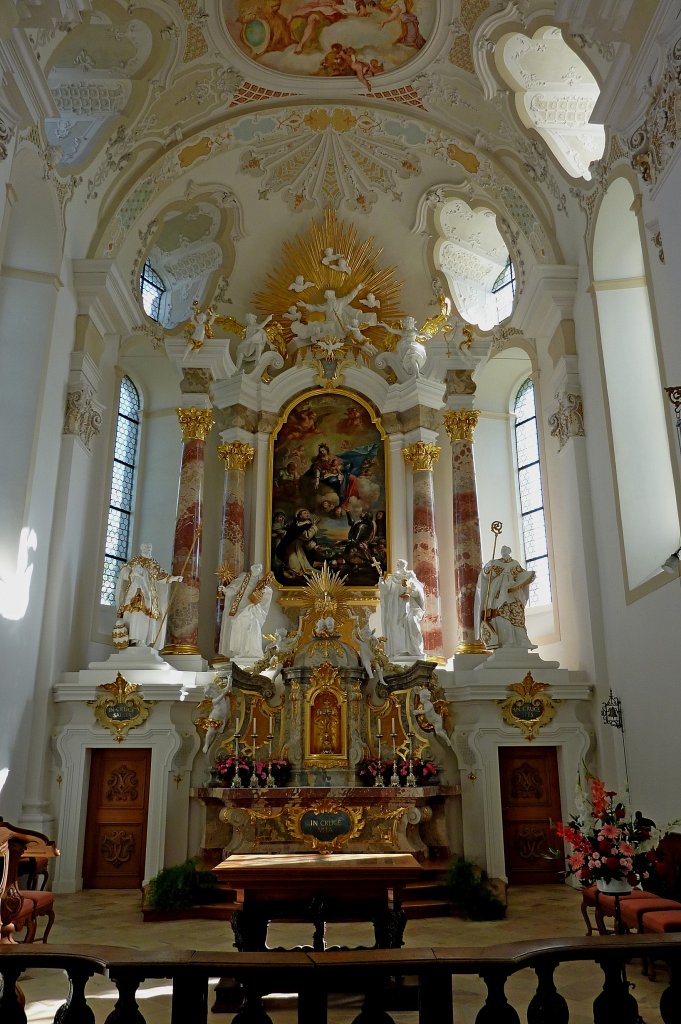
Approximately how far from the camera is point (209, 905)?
9.58 metres

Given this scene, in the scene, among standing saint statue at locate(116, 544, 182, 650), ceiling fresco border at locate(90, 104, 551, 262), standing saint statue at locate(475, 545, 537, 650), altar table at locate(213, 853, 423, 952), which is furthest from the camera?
ceiling fresco border at locate(90, 104, 551, 262)

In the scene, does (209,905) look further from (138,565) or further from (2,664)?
(138,565)

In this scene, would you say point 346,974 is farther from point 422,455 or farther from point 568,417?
point 422,455

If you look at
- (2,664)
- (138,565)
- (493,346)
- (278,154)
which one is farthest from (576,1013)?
(278,154)

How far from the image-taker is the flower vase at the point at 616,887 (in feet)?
21.3

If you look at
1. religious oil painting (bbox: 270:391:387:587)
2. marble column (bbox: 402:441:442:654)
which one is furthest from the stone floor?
religious oil painting (bbox: 270:391:387:587)

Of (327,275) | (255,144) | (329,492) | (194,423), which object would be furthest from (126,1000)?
→ (327,275)

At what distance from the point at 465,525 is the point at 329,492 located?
262cm

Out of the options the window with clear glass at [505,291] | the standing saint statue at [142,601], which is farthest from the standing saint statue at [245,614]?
the window with clear glass at [505,291]

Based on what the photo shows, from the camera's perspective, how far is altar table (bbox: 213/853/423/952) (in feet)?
19.0

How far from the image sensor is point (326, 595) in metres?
12.6

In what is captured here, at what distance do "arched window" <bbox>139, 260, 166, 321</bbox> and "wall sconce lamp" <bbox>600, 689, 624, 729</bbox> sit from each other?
1070 centimetres

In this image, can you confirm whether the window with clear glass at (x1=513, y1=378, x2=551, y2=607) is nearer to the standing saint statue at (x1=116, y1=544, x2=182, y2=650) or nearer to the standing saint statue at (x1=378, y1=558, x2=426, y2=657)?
the standing saint statue at (x1=378, y1=558, x2=426, y2=657)

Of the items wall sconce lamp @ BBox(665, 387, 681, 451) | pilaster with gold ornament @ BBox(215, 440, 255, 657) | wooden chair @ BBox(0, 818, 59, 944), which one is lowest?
wooden chair @ BBox(0, 818, 59, 944)
